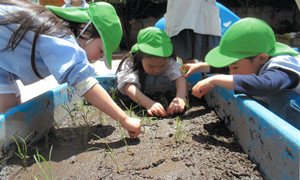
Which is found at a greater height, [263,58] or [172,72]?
[263,58]

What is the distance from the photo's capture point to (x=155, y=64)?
2.04 meters

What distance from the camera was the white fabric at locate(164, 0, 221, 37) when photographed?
2293mm

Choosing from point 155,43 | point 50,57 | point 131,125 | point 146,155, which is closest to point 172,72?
point 155,43

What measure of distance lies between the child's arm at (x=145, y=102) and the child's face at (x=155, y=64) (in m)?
0.22

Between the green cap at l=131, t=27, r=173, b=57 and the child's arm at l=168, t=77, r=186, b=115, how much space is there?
0.29 m

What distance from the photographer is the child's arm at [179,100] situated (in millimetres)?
1788

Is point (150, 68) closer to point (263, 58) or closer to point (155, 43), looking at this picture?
point (155, 43)

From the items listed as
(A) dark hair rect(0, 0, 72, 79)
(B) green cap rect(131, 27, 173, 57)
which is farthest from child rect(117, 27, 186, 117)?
(A) dark hair rect(0, 0, 72, 79)

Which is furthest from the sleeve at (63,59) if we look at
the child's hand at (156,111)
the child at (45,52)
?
the child's hand at (156,111)

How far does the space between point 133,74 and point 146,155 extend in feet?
3.27

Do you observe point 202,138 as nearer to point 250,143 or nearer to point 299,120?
point 250,143

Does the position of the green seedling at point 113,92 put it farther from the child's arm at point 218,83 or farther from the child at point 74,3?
the child at point 74,3

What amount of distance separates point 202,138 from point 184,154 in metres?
0.23

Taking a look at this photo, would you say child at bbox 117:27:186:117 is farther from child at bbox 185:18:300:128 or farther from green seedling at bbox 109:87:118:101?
child at bbox 185:18:300:128
